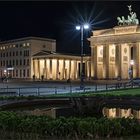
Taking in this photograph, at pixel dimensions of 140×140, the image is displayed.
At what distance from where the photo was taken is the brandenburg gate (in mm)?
111500

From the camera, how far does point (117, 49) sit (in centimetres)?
11656

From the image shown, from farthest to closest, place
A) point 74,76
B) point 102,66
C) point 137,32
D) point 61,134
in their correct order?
point 74,76
point 102,66
point 137,32
point 61,134

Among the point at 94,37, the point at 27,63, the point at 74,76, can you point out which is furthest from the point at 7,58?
the point at 94,37

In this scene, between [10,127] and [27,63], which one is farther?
[27,63]

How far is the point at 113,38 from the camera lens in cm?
11675

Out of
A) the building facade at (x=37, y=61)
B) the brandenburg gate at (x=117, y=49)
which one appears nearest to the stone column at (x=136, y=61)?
the brandenburg gate at (x=117, y=49)

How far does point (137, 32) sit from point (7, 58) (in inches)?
2427

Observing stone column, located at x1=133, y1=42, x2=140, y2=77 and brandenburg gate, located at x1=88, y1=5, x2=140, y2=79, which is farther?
brandenburg gate, located at x1=88, y1=5, x2=140, y2=79

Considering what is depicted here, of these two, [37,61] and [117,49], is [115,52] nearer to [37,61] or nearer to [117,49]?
[117,49]

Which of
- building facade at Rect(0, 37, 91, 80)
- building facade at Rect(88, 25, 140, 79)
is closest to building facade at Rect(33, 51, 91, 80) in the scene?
building facade at Rect(0, 37, 91, 80)

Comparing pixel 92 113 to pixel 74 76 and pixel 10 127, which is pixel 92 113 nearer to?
pixel 10 127

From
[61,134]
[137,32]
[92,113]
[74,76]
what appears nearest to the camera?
[61,134]

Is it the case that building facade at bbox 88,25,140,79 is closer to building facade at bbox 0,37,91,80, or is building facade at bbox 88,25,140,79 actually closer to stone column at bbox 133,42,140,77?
stone column at bbox 133,42,140,77

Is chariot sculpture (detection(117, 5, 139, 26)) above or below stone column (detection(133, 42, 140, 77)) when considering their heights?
above
